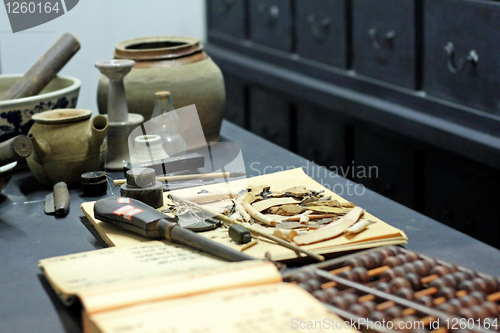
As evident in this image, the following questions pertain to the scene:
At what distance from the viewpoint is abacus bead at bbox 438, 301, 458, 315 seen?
696 mm

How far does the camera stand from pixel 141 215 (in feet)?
3.26

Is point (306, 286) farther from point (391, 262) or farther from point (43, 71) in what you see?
point (43, 71)

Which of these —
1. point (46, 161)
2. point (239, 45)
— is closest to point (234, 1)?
point (239, 45)

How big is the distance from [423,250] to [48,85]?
116 centimetres

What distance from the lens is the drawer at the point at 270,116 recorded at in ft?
9.81

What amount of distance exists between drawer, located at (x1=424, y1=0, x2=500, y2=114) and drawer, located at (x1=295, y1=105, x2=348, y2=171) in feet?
1.85

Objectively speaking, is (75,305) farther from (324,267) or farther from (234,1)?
(234,1)

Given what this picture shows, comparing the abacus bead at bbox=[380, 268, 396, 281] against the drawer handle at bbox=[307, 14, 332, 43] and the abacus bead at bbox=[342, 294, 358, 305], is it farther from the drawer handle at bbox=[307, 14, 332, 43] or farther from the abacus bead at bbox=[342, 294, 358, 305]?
the drawer handle at bbox=[307, 14, 332, 43]

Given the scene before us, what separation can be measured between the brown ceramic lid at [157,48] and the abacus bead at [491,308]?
1105 mm

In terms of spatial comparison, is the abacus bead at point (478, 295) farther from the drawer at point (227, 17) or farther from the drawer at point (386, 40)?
the drawer at point (227, 17)

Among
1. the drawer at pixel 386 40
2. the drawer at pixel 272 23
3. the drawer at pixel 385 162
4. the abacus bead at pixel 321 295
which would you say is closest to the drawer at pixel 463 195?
the drawer at pixel 385 162

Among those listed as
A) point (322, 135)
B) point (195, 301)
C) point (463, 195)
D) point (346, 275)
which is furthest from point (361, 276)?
point (322, 135)

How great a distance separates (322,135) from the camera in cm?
272

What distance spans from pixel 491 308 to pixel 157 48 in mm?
1246
